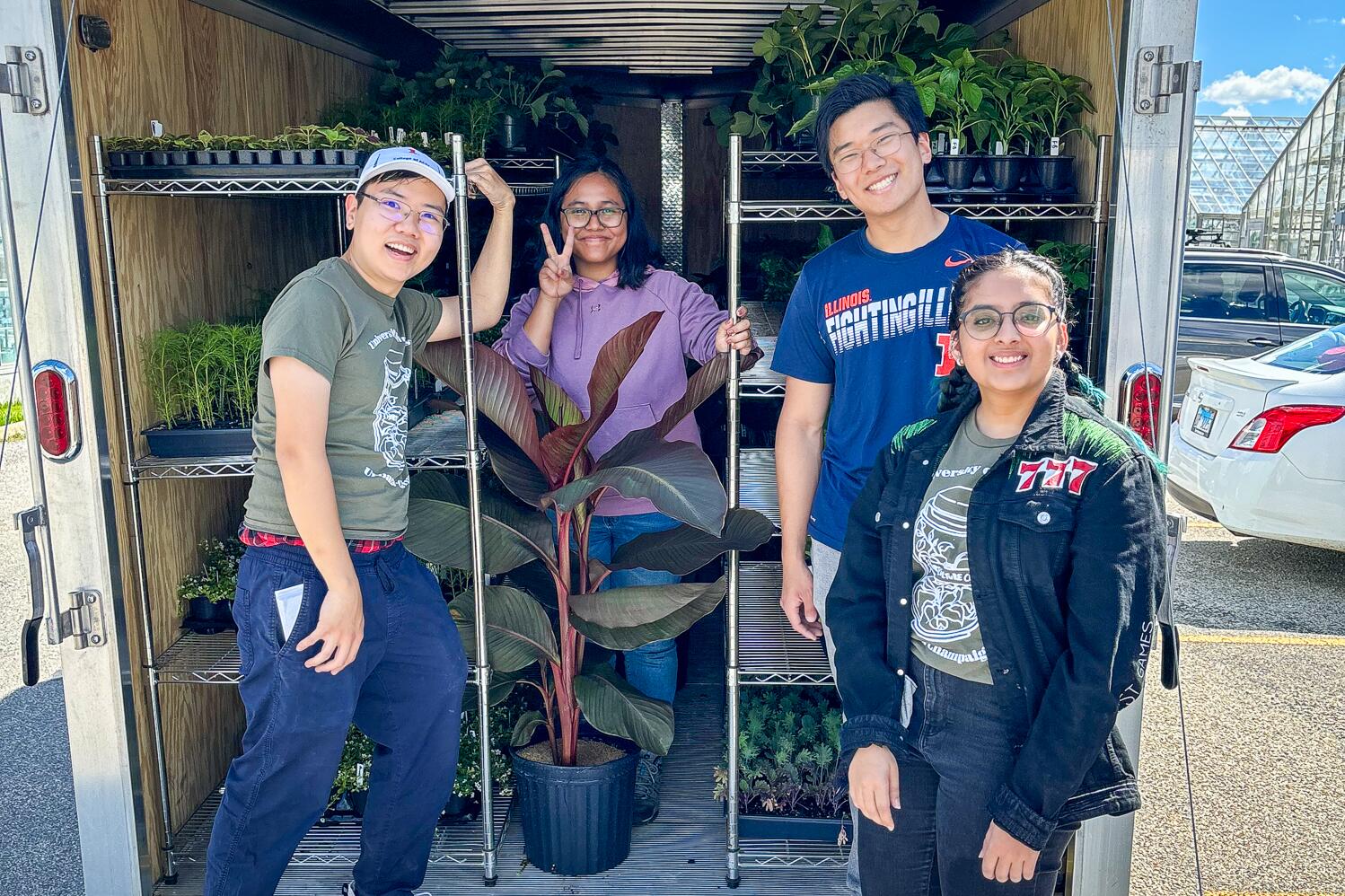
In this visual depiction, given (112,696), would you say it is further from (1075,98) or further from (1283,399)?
(1283,399)

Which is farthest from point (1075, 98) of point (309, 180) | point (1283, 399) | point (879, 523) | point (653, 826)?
point (1283, 399)

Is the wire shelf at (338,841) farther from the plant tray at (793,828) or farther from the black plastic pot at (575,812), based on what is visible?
the plant tray at (793,828)

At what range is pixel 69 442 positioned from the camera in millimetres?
2652

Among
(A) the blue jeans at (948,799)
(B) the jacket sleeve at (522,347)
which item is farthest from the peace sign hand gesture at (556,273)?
(A) the blue jeans at (948,799)

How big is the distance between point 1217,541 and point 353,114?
19.2 ft

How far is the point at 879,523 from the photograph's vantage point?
195cm

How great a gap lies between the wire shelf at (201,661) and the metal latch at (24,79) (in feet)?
4.80

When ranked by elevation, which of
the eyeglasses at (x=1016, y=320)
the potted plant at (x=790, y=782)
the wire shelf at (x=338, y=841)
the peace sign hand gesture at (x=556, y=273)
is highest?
the peace sign hand gesture at (x=556, y=273)

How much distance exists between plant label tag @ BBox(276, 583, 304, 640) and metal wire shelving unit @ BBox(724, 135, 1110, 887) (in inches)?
45.3

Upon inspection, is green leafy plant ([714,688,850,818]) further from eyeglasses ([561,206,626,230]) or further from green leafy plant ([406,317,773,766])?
eyeglasses ([561,206,626,230])

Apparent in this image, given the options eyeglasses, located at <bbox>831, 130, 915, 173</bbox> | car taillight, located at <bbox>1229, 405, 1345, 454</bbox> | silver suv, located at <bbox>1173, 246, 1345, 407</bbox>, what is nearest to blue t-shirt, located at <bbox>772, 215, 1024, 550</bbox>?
eyeglasses, located at <bbox>831, 130, 915, 173</bbox>

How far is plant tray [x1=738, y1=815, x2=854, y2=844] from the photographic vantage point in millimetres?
3123

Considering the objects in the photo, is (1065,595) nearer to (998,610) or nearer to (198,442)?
(998,610)

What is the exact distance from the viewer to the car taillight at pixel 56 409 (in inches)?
103
